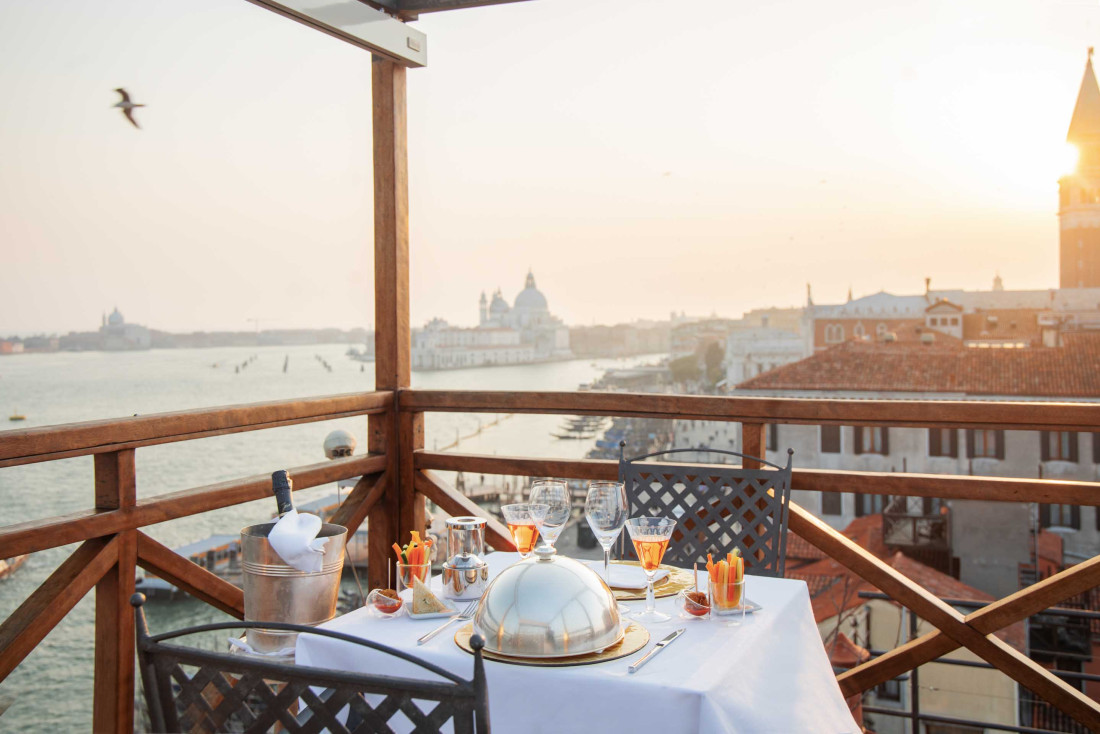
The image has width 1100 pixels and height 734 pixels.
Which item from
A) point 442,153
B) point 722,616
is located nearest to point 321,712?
point 722,616

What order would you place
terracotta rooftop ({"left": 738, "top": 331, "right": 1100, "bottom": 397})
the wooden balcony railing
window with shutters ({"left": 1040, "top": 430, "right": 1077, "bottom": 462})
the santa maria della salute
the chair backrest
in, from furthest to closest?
1. window with shutters ({"left": 1040, "top": 430, "right": 1077, "bottom": 462})
2. terracotta rooftop ({"left": 738, "top": 331, "right": 1100, "bottom": 397})
3. the santa maria della salute
4. the chair backrest
5. the wooden balcony railing

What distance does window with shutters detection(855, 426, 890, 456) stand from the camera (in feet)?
86.4

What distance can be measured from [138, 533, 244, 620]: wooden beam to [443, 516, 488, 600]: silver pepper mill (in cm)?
76

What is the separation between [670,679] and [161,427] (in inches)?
56.8

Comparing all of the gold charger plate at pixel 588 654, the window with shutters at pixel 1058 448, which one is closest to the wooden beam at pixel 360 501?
the gold charger plate at pixel 588 654

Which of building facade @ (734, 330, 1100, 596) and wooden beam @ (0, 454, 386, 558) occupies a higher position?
wooden beam @ (0, 454, 386, 558)

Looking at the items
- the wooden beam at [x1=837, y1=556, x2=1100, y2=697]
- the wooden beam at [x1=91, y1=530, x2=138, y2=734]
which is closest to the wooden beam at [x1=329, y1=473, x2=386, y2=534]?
the wooden beam at [x1=91, y1=530, x2=138, y2=734]

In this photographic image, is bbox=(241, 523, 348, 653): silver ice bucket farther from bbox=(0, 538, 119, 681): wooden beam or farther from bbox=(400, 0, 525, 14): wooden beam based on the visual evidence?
bbox=(400, 0, 525, 14): wooden beam

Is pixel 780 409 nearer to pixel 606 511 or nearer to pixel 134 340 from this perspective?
pixel 606 511

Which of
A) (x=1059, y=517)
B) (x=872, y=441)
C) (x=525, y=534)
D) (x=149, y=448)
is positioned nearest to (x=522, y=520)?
(x=525, y=534)

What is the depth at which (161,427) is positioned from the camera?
212 centimetres

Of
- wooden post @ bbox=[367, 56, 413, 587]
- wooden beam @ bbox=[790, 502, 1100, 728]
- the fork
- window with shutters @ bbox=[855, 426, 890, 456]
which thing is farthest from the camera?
window with shutters @ bbox=[855, 426, 890, 456]

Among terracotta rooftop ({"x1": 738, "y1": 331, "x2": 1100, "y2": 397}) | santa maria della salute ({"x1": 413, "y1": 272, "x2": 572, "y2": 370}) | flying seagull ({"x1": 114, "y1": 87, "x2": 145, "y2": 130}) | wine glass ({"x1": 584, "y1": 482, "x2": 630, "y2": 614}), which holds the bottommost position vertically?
terracotta rooftop ({"x1": 738, "y1": 331, "x2": 1100, "y2": 397})

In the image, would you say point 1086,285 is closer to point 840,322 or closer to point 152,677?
point 152,677
